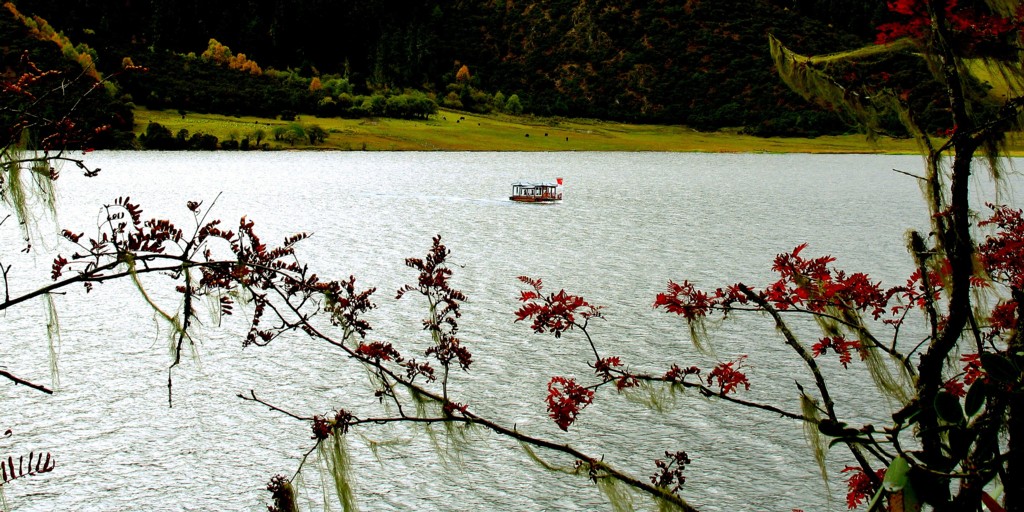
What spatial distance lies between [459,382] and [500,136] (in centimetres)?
13546

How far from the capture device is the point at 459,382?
1734 centimetres

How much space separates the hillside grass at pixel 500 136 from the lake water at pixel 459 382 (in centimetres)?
8447

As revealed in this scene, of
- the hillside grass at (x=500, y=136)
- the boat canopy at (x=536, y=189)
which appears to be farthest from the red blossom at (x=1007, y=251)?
the hillside grass at (x=500, y=136)

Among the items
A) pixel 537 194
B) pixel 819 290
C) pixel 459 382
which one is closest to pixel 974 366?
pixel 819 290

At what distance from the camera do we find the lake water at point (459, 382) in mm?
12453

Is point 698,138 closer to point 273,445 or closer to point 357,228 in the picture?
point 357,228

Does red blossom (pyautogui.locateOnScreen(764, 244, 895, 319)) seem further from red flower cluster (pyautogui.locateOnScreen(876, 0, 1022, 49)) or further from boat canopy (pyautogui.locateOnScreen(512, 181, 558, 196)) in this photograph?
boat canopy (pyautogui.locateOnScreen(512, 181, 558, 196))

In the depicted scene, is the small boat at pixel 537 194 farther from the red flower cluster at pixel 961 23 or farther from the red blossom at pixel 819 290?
the red flower cluster at pixel 961 23

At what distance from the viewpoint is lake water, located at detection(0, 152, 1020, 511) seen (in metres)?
12.5

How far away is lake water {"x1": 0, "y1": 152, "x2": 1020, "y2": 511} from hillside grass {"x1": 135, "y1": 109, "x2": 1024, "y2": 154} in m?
84.5

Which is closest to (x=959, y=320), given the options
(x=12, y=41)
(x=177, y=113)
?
(x=177, y=113)

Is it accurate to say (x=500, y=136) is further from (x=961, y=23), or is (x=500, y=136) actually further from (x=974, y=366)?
(x=961, y=23)

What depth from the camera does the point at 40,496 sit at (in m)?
12.0

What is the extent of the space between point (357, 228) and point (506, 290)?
18014mm
